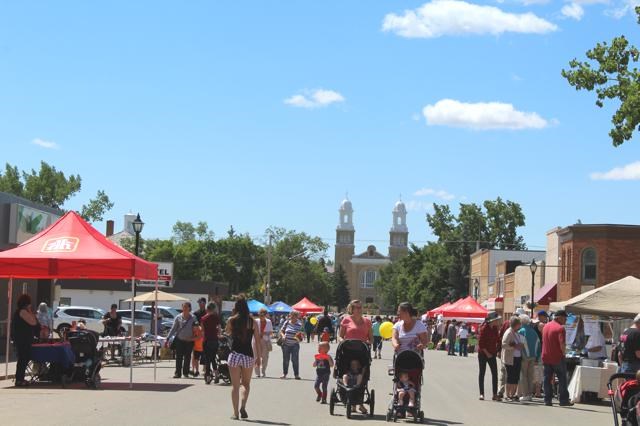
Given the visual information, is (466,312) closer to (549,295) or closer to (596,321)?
(549,295)

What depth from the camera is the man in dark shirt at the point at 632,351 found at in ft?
49.1

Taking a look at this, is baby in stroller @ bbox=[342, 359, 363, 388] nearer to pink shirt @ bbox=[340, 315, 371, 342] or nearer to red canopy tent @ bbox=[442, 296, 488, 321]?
pink shirt @ bbox=[340, 315, 371, 342]

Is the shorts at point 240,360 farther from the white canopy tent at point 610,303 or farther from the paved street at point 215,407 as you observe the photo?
the white canopy tent at point 610,303

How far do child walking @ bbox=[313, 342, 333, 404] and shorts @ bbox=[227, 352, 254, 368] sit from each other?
9.31 ft

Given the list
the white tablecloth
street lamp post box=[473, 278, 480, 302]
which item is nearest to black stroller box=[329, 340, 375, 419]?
the white tablecloth

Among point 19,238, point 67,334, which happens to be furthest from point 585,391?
point 19,238

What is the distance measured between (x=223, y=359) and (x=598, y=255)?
42138mm

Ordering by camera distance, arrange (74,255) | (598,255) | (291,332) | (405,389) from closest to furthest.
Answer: (405,389), (74,255), (291,332), (598,255)

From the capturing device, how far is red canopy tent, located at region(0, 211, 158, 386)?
20.6 meters

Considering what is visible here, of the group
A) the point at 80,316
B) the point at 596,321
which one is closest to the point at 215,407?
the point at 596,321

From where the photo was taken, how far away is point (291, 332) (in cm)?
2484

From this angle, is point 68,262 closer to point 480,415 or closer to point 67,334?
point 67,334

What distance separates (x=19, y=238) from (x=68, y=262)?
491 inches

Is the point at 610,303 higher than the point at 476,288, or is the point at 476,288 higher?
the point at 476,288
